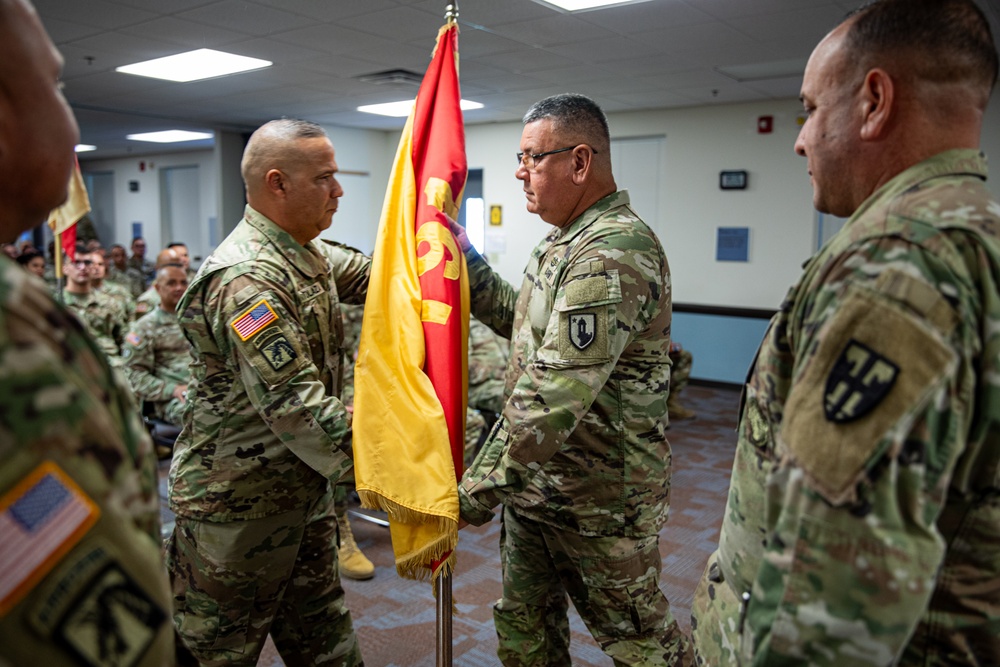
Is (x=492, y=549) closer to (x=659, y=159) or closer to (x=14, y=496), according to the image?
(x=14, y=496)

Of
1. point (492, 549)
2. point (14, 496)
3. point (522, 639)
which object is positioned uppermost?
point (14, 496)

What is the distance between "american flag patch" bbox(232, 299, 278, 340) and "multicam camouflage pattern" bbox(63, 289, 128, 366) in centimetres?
394

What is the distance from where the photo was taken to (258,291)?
6.30 feet

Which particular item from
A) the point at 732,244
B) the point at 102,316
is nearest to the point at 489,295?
the point at 102,316

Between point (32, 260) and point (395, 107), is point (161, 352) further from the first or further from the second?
point (395, 107)

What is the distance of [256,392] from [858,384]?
143cm

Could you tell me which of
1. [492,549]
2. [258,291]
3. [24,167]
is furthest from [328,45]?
[24,167]

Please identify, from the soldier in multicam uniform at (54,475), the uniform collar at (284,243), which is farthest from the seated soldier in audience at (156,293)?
the soldier in multicam uniform at (54,475)

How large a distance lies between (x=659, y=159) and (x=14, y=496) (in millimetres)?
8271

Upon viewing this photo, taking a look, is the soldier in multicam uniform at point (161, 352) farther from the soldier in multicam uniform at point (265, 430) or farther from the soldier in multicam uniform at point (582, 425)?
the soldier in multicam uniform at point (582, 425)

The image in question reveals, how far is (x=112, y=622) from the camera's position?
2.27 ft

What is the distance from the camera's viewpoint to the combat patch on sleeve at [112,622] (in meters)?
0.67

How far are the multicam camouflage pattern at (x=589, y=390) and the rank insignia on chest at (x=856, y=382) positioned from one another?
0.93 meters

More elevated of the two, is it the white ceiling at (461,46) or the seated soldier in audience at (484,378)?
the white ceiling at (461,46)
